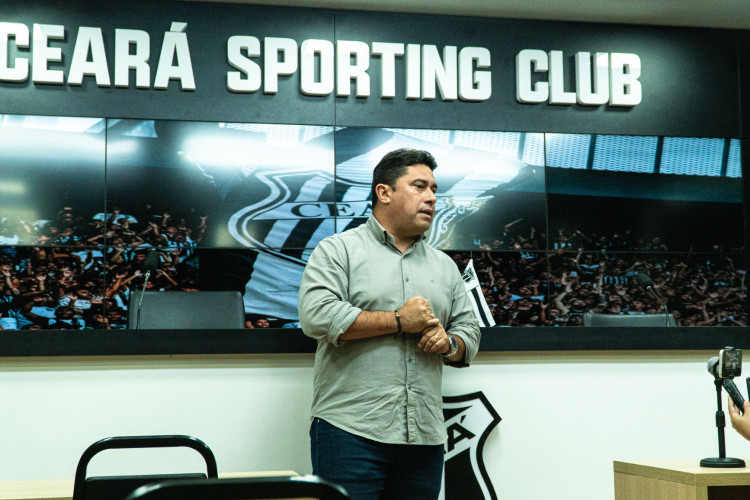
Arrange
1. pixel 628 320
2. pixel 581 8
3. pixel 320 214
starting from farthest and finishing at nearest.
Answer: pixel 581 8 < pixel 320 214 < pixel 628 320

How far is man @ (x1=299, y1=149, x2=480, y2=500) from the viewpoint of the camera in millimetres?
1887

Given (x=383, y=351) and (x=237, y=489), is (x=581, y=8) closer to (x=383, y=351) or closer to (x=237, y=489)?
(x=383, y=351)

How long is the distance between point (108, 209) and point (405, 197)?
3.26m

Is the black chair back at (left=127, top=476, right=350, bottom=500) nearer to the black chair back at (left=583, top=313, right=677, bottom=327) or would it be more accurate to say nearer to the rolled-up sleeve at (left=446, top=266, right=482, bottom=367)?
the rolled-up sleeve at (left=446, top=266, right=482, bottom=367)

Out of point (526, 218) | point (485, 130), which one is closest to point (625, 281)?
point (526, 218)

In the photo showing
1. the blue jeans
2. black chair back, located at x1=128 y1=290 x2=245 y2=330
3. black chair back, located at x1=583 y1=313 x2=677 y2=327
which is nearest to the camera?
the blue jeans

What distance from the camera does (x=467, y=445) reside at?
2.24m

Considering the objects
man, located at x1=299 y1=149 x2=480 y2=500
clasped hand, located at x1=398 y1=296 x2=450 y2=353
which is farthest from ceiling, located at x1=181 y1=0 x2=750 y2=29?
clasped hand, located at x1=398 y1=296 x2=450 y2=353

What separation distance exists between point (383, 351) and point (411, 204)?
1.31ft

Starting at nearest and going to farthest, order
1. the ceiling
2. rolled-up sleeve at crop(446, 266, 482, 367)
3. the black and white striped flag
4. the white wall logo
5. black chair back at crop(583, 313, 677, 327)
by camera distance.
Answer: rolled-up sleeve at crop(446, 266, 482, 367), the white wall logo, the black and white striped flag, black chair back at crop(583, 313, 677, 327), the ceiling

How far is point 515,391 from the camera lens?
2305mm

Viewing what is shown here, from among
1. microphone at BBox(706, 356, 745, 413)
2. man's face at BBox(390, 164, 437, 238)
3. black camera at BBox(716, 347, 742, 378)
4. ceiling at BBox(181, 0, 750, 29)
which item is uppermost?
ceiling at BBox(181, 0, 750, 29)

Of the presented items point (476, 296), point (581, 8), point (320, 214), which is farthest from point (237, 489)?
point (581, 8)

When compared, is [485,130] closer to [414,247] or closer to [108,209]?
[108,209]
